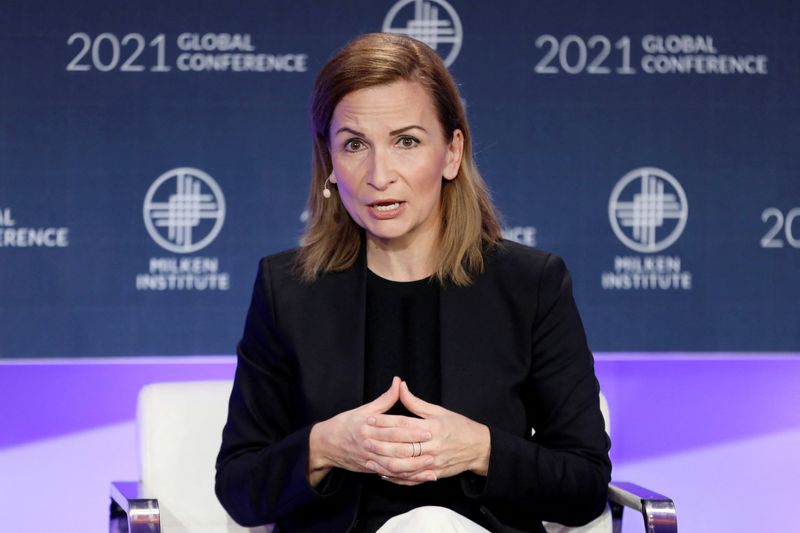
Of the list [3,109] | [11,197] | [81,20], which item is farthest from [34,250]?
[81,20]

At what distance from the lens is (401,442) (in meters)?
2.00

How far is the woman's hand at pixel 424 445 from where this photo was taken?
1.99 metres

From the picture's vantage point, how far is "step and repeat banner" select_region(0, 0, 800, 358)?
11.8 ft

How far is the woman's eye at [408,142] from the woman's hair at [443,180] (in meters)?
0.08

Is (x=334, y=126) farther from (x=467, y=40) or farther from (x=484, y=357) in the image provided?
(x=467, y=40)

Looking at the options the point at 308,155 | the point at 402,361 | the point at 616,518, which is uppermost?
the point at 308,155

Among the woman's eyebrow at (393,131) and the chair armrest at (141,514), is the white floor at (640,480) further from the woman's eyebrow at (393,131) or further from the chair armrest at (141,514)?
the woman's eyebrow at (393,131)

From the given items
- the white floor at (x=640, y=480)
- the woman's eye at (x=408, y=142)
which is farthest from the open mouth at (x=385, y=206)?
the white floor at (x=640, y=480)

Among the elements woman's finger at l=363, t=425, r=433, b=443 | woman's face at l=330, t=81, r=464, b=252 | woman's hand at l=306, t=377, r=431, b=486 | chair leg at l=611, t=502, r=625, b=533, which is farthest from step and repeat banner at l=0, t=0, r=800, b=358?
woman's finger at l=363, t=425, r=433, b=443

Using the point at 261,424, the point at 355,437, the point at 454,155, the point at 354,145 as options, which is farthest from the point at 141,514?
the point at 454,155

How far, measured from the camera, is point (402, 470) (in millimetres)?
1994

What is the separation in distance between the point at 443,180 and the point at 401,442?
1.99 ft

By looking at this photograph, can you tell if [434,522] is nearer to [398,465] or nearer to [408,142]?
[398,465]

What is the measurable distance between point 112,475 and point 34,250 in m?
0.77
